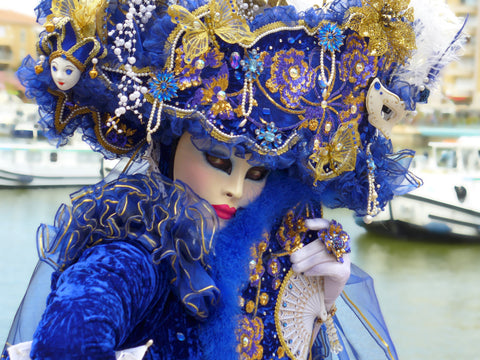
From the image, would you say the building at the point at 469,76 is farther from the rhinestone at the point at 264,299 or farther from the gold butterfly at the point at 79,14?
the gold butterfly at the point at 79,14

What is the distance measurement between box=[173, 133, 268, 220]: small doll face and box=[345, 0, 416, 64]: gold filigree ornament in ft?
0.99

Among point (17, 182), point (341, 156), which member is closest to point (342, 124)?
point (341, 156)

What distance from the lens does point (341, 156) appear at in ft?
3.70

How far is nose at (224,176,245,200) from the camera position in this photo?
1.10 meters

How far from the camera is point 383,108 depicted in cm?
121

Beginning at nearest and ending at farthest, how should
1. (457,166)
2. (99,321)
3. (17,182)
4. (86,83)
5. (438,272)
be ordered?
1. (99,321)
2. (86,83)
3. (438,272)
4. (457,166)
5. (17,182)

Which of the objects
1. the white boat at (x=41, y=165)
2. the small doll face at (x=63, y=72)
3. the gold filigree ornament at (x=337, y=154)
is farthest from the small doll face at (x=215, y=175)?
the white boat at (x=41, y=165)

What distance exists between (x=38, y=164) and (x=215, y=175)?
478 centimetres

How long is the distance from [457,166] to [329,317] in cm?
423

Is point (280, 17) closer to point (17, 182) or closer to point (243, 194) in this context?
point (243, 194)

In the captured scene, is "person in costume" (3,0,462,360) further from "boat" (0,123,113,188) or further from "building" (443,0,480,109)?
"building" (443,0,480,109)

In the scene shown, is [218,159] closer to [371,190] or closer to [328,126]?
[328,126]

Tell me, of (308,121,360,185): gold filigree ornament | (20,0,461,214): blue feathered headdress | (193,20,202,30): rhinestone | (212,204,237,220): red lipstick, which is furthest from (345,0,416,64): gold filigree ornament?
(212,204,237,220): red lipstick

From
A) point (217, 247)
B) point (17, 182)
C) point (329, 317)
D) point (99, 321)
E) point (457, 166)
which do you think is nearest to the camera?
point (99, 321)
